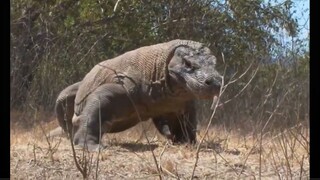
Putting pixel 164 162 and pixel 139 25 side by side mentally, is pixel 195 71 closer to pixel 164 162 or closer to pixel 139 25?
pixel 164 162

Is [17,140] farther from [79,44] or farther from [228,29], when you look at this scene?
[228,29]

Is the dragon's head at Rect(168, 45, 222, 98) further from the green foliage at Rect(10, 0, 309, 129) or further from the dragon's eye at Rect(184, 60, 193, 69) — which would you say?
the green foliage at Rect(10, 0, 309, 129)

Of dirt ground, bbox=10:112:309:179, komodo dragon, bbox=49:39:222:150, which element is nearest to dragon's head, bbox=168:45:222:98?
Result: komodo dragon, bbox=49:39:222:150

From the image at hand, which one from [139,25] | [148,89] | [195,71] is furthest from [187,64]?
[139,25]

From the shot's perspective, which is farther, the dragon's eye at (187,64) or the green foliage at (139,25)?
the green foliage at (139,25)

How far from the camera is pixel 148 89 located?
16.6 ft

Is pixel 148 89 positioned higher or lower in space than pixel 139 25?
lower

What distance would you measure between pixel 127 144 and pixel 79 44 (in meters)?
5.66

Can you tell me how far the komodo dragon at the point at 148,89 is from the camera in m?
4.82

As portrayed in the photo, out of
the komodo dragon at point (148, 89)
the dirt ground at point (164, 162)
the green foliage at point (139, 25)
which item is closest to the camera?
the dirt ground at point (164, 162)

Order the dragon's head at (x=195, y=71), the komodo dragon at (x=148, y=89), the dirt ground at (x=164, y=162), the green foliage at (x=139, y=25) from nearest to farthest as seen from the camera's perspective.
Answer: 1. the dirt ground at (x=164, y=162)
2. the dragon's head at (x=195, y=71)
3. the komodo dragon at (x=148, y=89)
4. the green foliage at (x=139, y=25)

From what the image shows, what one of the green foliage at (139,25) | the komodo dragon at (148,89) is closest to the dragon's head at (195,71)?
the komodo dragon at (148,89)

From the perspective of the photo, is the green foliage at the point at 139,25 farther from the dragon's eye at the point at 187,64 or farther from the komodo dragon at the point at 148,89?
the dragon's eye at the point at 187,64
